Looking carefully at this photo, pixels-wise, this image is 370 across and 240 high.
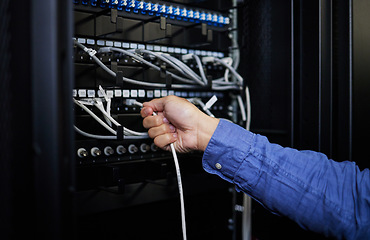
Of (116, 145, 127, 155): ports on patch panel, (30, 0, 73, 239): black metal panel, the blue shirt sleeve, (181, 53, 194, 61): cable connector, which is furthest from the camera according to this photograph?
(181, 53, 194, 61): cable connector

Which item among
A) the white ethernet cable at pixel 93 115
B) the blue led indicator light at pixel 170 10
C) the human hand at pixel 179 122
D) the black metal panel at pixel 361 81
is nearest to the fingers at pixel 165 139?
the human hand at pixel 179 122

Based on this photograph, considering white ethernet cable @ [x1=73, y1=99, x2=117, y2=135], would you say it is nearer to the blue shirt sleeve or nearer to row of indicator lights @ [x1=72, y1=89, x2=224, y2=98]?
row of indicator lights @ [x1=72, y1=89, x2=224, y2=98]

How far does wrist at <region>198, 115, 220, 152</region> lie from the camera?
0.91m

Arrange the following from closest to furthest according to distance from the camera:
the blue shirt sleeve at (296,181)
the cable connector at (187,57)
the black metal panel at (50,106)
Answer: the black metal panel at (50,106) < the blue shirt sleeve at (296,181) < the cable connector at (187,57)

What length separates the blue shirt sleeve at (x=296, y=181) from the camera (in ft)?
2.75

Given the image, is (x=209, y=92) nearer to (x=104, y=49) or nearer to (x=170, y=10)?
(x=170, y=10)

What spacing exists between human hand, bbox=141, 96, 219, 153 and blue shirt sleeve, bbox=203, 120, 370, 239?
0.12 ft

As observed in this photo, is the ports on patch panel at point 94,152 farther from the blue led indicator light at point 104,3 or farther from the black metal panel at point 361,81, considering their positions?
the black metal panel at point 361,81

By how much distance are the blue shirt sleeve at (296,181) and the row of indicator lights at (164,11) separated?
37 centimetres

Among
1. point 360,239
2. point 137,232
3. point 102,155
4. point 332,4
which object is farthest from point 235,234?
point 332,4

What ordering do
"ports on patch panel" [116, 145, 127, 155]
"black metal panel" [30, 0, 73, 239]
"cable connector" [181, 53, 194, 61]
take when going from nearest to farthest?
"black metal panel" [30, 0, 73, 239]
"ports on patch panel" [116, 145, 127, 155]
"cable connector" [181, 53, 194, 61]

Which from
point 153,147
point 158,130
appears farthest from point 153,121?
point 153,147

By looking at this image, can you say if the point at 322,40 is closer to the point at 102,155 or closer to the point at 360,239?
the point at 360,239

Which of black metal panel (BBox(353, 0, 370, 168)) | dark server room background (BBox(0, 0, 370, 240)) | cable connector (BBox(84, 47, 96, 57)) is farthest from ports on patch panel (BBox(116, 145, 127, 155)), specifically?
black metal panel (BBox(353, 0, 370, 168))
